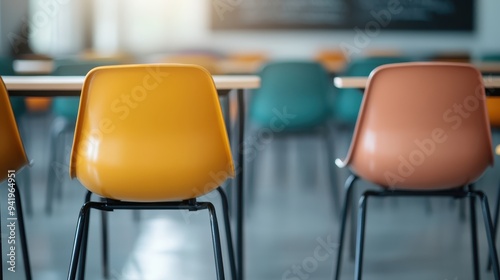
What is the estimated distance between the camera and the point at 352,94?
402 centimetres

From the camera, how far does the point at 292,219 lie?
125 inches

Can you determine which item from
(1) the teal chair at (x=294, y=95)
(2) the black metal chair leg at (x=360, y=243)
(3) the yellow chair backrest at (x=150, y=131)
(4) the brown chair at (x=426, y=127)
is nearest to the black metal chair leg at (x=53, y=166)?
(1) the teal chair at (x=294, y=95)

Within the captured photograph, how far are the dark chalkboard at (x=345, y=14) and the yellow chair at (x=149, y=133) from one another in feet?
19.7

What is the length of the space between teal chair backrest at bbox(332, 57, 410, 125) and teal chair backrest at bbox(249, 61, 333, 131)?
263 millimetres

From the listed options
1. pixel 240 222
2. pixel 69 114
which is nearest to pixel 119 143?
pixel 240 222

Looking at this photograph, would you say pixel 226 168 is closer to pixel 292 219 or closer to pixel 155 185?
pixel 155 185

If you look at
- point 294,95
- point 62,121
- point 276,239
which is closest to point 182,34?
point 62,121

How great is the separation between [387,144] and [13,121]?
1.02 m

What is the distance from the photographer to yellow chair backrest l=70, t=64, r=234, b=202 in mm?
1574

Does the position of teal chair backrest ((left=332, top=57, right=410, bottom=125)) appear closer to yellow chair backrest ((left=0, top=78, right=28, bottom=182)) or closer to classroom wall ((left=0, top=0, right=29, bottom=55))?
yellow chair backrest ((left=0, top=78, right=28, bottom=182))

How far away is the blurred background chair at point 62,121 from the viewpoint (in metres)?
3.49

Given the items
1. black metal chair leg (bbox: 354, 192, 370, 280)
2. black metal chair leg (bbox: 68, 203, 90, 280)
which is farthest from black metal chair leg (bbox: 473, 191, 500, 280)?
black metal chair leg (bbox: 68, 203, 90, 280)

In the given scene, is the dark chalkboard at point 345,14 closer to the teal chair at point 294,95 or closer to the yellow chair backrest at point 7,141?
the teal chair at point 294,95

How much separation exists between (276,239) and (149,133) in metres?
1.36
